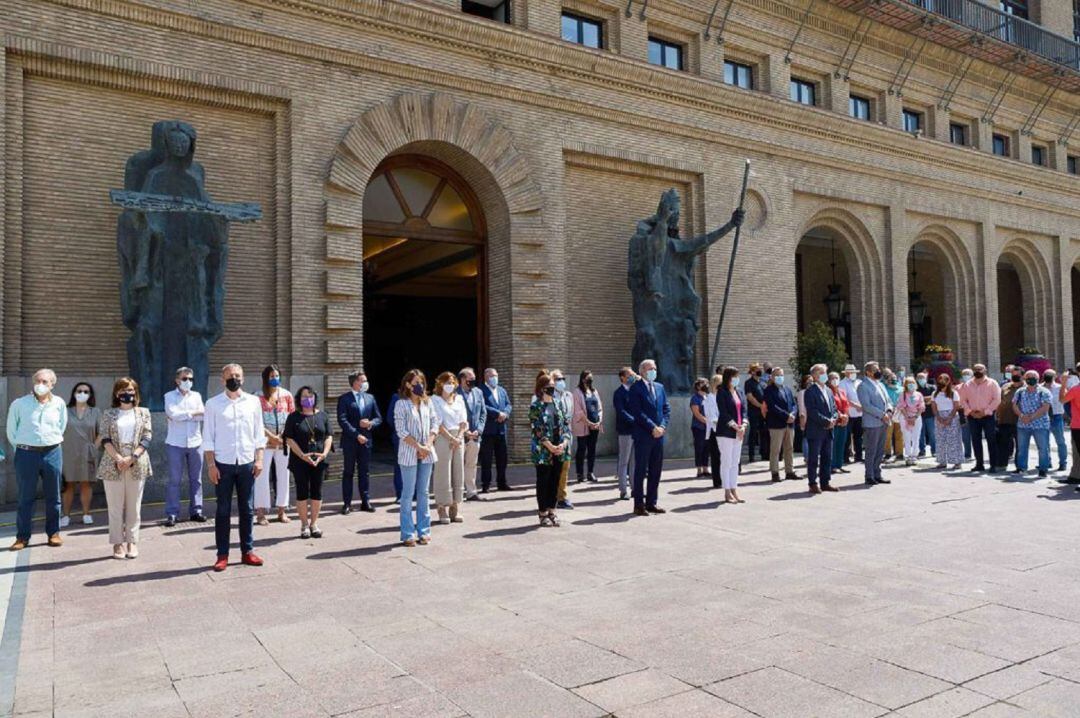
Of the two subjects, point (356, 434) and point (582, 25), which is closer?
point (356, 434)

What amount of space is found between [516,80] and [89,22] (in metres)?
7.38

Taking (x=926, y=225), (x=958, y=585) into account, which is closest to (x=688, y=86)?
(x=926, y=225)

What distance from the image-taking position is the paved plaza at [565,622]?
14.5ft

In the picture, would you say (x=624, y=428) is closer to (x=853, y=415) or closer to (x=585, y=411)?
(x=585, y=411)

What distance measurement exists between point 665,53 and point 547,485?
526 inches

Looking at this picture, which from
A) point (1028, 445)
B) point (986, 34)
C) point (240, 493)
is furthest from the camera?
point (986, 34)

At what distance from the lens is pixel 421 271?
2141cm

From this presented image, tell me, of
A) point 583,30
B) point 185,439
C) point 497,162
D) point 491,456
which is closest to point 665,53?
point 583,30

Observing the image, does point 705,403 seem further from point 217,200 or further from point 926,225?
point 926,225

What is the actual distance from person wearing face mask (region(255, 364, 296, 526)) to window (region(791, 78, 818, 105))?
1669 centimetres

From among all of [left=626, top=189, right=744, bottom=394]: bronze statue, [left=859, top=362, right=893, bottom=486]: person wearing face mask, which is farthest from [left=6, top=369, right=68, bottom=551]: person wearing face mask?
[left=859, top=362, right=893, bottom=486]: person wearing face mask

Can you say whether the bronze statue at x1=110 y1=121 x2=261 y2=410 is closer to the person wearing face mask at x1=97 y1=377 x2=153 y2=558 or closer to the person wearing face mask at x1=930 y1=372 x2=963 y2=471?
the person wearing face mask at x1=97 y1=377 x2=153 y2=558

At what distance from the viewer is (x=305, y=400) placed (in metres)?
8.91

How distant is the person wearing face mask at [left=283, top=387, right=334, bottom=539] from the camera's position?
8844 mm
